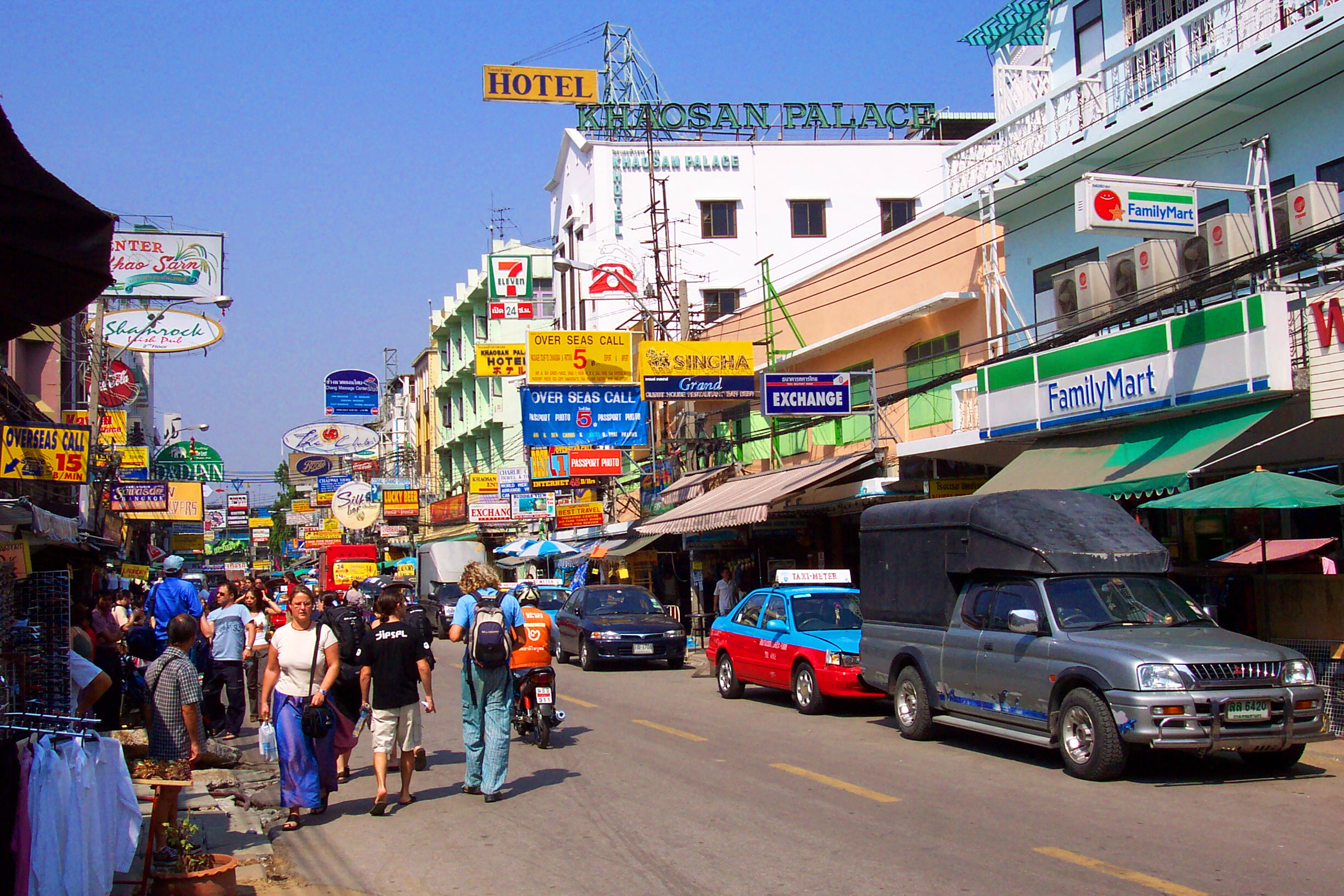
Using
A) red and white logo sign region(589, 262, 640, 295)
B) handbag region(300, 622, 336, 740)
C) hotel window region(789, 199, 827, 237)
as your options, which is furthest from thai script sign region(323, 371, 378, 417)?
handbag region(300, 622, 336, 740)

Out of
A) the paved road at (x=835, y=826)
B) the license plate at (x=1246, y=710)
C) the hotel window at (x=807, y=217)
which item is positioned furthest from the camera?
the hotel window at (x=807, y=217)

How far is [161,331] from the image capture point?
23594mm

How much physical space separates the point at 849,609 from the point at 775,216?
102 ft

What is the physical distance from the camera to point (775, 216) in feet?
149

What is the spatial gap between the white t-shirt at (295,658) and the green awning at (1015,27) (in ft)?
73.4

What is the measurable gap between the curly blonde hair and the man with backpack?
0.24 m

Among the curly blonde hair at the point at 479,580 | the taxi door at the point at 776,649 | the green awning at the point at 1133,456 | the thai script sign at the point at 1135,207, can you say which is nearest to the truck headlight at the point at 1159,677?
the green awning at the point at 1133,456

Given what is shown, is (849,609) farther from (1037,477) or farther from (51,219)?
(51,219)

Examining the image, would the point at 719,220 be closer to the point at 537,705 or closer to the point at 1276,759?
the point at 537,705

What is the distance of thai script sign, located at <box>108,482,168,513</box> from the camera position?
36375 mm

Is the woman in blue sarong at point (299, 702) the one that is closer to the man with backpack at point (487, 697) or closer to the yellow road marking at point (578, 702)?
the man with backpack at point (487, 697)

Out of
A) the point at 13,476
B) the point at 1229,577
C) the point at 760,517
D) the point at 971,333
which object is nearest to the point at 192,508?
the point at 13,476

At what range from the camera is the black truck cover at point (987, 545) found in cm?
1133

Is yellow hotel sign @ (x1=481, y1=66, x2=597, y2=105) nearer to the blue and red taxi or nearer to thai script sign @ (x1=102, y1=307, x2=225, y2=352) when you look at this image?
thai script sign @ (x1=102, y1=307, x2=225, y2=352)
